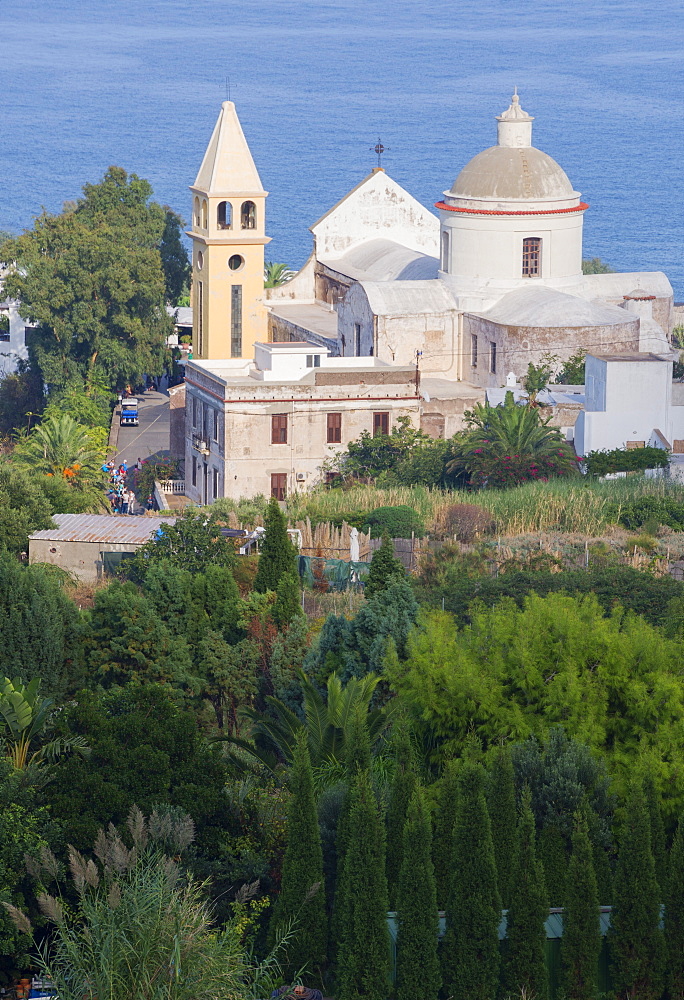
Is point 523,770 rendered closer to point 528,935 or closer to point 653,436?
point 528,935

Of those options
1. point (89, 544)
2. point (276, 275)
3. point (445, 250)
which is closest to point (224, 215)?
point (445, 250)


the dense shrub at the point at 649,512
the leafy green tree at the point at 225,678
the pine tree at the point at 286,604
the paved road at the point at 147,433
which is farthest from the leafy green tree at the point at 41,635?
the paved road at the point at 147,433

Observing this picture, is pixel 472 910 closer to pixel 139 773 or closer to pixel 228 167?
pixel 139 773

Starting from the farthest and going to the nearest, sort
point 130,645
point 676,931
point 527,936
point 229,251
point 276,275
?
point 276,275 → point 229,251 → point 130,645 → point 676,931 → point 527,936

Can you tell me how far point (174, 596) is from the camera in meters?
28.1

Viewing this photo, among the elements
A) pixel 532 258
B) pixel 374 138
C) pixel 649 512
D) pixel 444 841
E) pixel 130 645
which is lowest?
pixel 444 841

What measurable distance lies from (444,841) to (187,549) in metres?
13.6

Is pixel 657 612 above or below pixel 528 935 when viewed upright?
above

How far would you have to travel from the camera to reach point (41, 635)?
2644 cm

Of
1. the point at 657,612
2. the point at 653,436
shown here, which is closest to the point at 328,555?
the point at 657,612

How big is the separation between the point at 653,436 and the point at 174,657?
16.6m

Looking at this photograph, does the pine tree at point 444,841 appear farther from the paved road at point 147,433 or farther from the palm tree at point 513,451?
the paved road at point 147,433

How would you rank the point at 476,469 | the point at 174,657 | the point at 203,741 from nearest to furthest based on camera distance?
the point at 203,741 < the point at 174,657 < the point at 476,469

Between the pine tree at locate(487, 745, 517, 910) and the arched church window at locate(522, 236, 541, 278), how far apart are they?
30.5 metres
